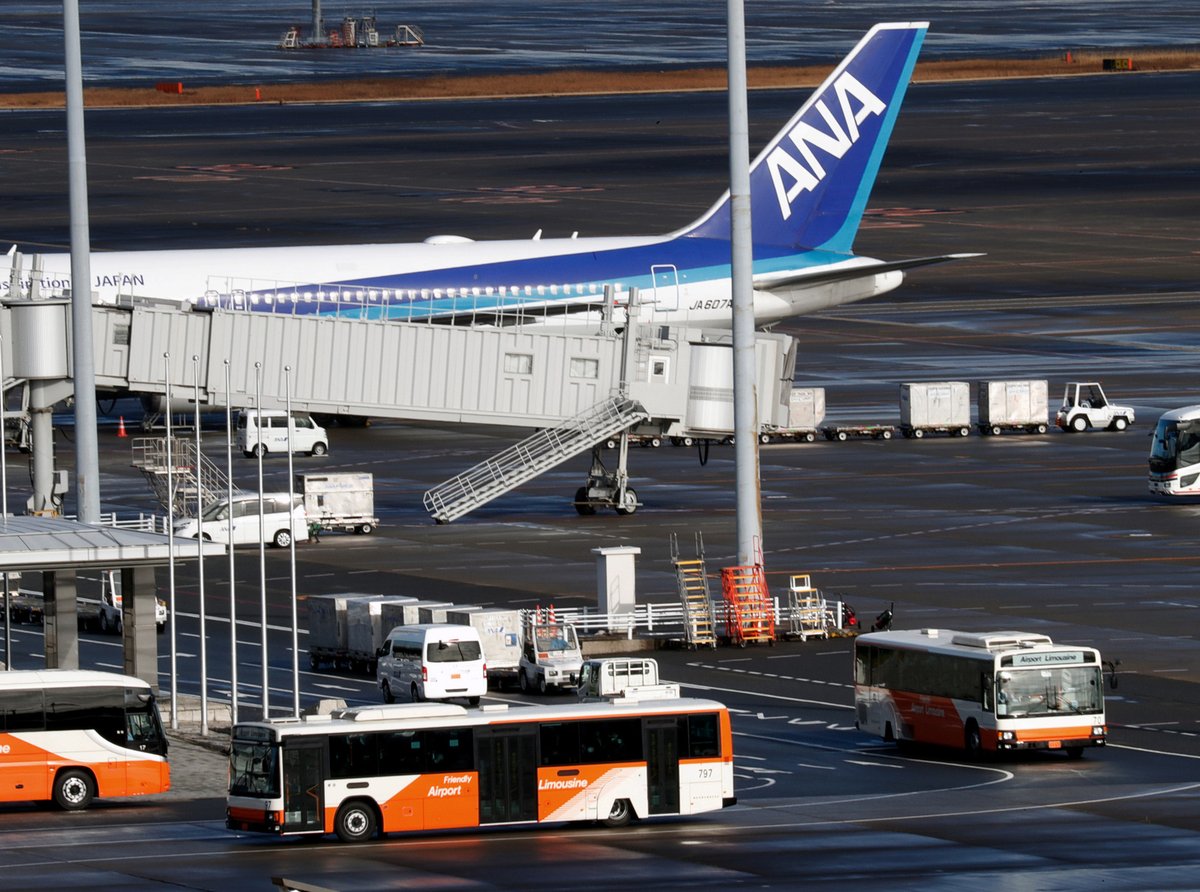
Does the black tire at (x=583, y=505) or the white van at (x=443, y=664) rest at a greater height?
the black tire at (x=583, y=505)

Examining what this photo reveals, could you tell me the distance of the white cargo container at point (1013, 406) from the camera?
10675 centimetres

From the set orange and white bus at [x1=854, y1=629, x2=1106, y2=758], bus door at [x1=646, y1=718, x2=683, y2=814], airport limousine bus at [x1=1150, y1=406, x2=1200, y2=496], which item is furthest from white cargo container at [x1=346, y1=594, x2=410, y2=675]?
airport limousine bus at [x1=1150, y1=406, x2=1200, y2=496]

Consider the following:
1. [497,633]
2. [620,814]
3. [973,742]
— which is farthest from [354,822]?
[497,633]

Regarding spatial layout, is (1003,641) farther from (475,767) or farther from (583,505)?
(583,505)

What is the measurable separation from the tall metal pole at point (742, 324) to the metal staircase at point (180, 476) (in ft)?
67.1

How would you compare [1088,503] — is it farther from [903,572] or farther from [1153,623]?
[1153,623]

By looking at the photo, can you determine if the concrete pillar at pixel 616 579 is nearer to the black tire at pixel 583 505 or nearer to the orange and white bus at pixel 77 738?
the orange and white bus at pixel 77 738

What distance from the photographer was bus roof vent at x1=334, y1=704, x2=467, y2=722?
46.8m

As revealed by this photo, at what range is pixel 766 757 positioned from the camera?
55344 millimetres

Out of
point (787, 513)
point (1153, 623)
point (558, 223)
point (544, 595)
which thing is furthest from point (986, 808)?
point (558, 223)

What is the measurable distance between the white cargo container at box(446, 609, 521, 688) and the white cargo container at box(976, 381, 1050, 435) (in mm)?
45688

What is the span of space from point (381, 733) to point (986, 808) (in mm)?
11309

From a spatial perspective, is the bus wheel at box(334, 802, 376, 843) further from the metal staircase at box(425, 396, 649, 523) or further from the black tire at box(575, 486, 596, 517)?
the black tire at box(575, 486, 596, 517)

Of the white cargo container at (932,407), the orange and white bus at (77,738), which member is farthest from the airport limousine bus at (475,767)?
the white cargo container at (932,407)
